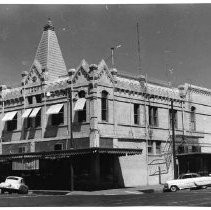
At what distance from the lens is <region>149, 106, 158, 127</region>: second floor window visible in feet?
151

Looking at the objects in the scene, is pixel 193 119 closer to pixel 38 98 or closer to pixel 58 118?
pixel 58 118

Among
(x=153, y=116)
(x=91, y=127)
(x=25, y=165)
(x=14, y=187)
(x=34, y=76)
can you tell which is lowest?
(x=14, y=187)

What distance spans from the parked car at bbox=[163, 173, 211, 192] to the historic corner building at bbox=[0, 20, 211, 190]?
175 inches

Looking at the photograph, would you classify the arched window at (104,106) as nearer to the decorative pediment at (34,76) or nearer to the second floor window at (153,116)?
the second floor window at (153,116)

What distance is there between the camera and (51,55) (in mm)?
46750

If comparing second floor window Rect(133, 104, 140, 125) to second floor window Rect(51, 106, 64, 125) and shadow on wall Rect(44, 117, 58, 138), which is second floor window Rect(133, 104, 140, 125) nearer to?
second floor window Rect(51, 106, 64, 125)

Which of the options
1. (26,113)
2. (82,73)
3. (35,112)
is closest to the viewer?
(82,73)

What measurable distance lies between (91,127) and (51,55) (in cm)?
982

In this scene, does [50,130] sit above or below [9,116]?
below

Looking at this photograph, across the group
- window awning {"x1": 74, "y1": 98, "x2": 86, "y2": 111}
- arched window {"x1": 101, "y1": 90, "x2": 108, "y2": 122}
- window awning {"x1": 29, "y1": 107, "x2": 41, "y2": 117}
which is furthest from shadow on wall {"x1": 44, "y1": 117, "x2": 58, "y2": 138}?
arched window {"x1": 101, "y1": 90, "x2": 108, "y2": 122}

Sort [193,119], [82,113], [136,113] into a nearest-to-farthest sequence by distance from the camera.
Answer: [82,113] → [136,113] → [193,119]

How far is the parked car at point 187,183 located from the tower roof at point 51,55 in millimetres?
15325

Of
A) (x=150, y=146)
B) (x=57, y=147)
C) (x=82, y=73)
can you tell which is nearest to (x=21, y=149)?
(x=57, y=147)

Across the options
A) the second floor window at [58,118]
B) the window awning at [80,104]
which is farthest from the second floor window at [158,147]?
the second floor window at [58,118]
